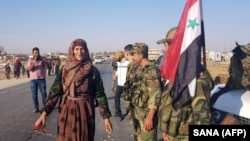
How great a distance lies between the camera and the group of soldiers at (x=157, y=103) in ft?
9.73

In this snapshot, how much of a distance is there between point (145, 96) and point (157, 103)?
0.25m

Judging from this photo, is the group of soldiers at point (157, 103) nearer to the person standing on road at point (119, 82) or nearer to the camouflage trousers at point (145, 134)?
the camouflage trousers at point (145, 134)

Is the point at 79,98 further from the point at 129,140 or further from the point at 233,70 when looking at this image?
the point at 129,140

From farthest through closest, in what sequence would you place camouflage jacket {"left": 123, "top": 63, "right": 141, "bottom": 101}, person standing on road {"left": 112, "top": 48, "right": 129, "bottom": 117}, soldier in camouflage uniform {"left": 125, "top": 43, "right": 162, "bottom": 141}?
1. person standing on road {"left": 112, "top": 48, "right": 129, "bottom": 117}
2. camouflage jacket {"left": 123, "top": 63, "right": 141, "bottom": 101}
3. soldier in camouflage uniform {"left": 125, "top": 43, "right": 162, "bottom": 141}

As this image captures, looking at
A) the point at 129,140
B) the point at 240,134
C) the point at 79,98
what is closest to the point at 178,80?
the point at 240,134

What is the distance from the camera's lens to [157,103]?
4.05 metres

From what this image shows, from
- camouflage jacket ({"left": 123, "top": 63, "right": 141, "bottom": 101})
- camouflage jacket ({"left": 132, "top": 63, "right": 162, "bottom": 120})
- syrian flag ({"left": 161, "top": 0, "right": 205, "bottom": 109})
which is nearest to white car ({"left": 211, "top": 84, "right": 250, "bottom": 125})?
syrian flag ({"left": 161, "top": 0, "right": 205, "bottom": 109})

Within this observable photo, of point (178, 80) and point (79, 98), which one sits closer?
point (178, 80)

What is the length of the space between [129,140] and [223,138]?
367 centimetres

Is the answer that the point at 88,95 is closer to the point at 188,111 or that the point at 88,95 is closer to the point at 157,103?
the point at 157,103

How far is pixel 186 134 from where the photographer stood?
3.14 metres

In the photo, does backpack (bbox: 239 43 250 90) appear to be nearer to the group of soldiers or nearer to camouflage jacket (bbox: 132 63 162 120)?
the group of soldiers

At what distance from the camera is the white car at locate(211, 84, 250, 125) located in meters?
2.85

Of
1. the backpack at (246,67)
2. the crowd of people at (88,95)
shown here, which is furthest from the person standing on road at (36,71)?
the backpack at (246,67)
